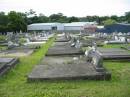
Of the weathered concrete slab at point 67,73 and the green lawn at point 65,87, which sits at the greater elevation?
the weathered concrete slab at point 67,73

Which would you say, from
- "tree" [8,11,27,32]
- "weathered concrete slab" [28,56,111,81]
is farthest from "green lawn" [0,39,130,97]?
"tree" [8,11,27,32]

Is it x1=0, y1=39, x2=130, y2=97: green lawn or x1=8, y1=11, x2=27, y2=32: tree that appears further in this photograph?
x1=8, y1=11, x2=27, y2=32: tree

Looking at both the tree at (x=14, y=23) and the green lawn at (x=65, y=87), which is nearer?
the green lawn at (x=65, y=87)

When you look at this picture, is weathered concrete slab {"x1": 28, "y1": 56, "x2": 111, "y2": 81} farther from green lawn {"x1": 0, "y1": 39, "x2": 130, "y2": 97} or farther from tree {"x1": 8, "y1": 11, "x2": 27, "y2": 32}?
tree {"x1": 8, "y1": 11, "x2": 27, "y2": 32}

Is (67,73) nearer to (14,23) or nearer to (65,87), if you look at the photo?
(65,87)

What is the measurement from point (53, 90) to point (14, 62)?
18.0 feet

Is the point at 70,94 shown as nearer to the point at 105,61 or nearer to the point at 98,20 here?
the point at 105,61

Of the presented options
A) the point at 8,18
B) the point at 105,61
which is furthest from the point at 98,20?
the point at 105,61

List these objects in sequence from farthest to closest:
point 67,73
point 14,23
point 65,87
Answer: point 14,23 → point 67,73 → point 65,87

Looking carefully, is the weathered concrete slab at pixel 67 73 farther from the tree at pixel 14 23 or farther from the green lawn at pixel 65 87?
the tree at pixel 14 23

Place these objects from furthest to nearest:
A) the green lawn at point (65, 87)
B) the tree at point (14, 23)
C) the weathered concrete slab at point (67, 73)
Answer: the tree at point (14, 23) → the weathered concrete slab at point (67, 73) → the green lawn at point (65, 87)

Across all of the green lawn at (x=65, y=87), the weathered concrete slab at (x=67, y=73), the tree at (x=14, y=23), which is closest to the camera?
the green lawn at (x=65, y=87)

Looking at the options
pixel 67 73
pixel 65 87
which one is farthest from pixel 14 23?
pixel 65 87

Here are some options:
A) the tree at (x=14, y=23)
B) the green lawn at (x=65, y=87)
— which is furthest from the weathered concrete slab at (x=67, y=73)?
the tree at (x=14, y=23)
